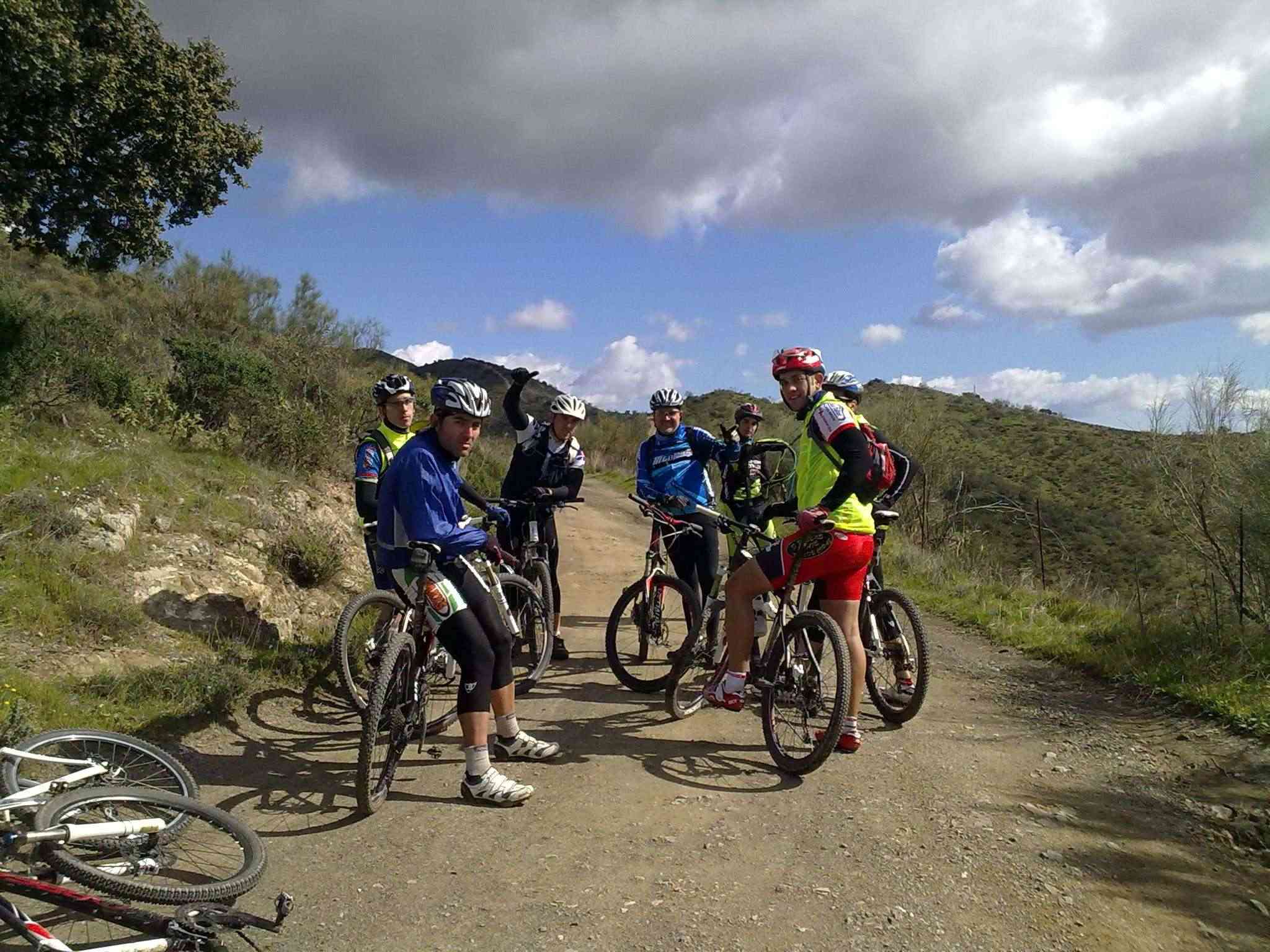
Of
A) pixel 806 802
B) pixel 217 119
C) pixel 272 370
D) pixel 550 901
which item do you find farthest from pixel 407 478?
pixel 217 119

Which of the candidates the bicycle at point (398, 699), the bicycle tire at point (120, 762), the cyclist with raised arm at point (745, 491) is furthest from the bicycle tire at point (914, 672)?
the bicycle tire at point (120, 762)

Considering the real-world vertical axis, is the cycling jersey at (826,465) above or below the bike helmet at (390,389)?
below

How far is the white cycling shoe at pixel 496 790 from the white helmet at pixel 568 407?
318 centimetres

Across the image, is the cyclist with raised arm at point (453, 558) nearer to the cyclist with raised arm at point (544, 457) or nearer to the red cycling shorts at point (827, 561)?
the red cycling shorts at point (827, 561)

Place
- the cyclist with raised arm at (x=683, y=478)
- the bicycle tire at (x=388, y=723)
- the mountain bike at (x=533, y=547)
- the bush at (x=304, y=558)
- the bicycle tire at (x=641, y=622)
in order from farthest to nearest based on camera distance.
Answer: the bush at (x=304, y=558), the mountain bike at (x=533, y=547), the cyclist with raised arm at (x=683, y=478), the bicycle tire at (x=641, y=622), the bicycle tire at (x=388, y=723)

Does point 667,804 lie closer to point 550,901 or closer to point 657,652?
point 550,901

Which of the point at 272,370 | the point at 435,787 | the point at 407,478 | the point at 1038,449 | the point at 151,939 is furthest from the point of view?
the point at 1038,449

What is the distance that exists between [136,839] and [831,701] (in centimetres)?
352

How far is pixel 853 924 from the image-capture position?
310 centimetres

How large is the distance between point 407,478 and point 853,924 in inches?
113

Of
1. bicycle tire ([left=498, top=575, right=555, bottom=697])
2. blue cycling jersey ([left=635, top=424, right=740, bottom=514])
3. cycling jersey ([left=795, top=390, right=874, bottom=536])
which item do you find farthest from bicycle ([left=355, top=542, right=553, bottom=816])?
blue cycling jersey ([left=635, top=424, right=740, bottom=514])

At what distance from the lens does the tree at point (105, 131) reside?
29.1 ft

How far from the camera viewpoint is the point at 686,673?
18.2 ft

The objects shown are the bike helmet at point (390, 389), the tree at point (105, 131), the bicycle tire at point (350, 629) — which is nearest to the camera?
the bicycle tire at point (350, 629)
